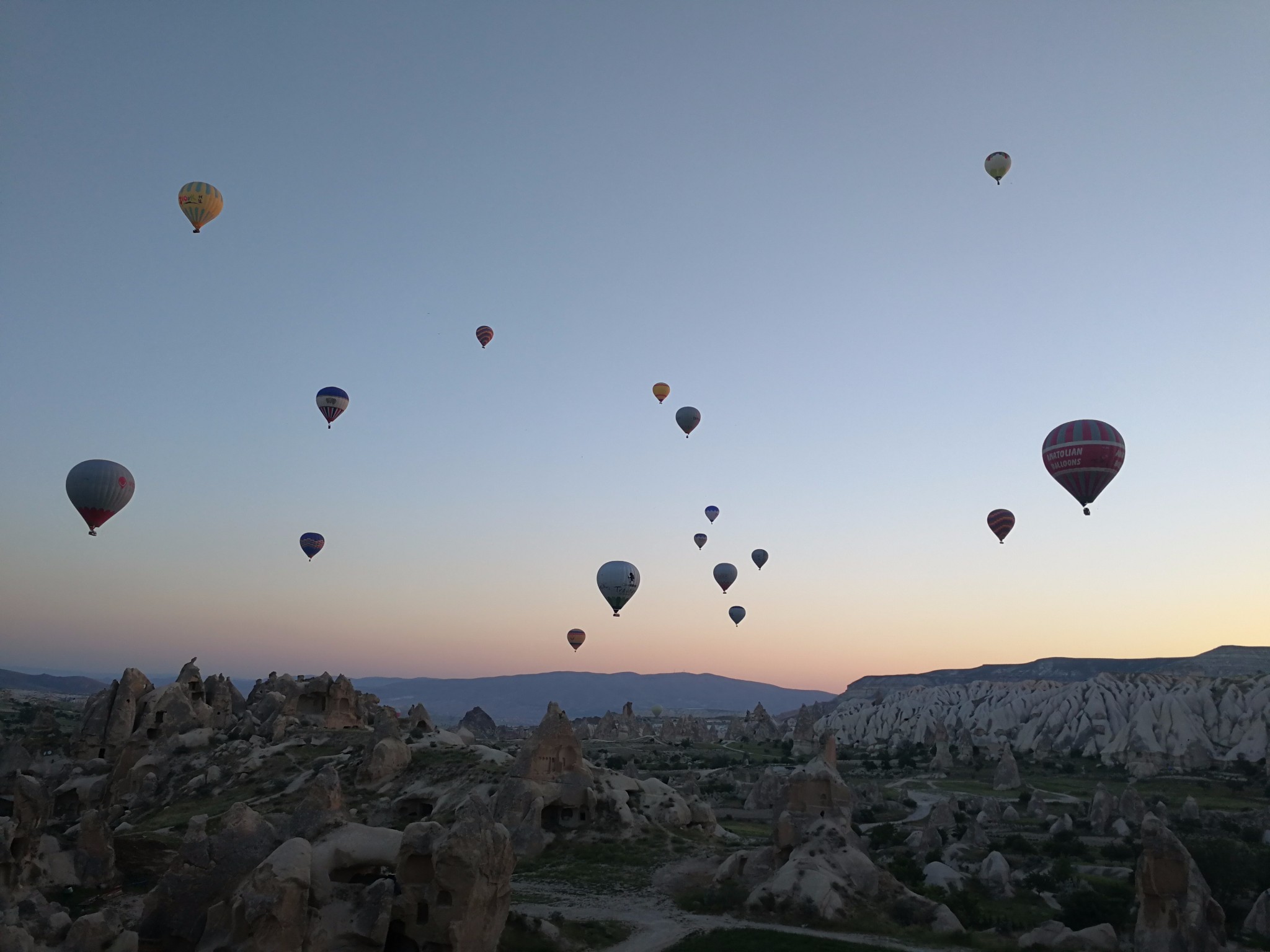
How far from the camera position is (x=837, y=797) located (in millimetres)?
31344

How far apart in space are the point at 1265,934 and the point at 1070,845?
16836mm

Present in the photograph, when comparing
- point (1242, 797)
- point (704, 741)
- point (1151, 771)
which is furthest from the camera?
point (704, 741)

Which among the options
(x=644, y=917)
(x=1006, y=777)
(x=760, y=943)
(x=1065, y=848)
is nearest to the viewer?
(x=760, y=943)

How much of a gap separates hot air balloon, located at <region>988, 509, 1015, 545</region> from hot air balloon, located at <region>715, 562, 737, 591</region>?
21.4 m

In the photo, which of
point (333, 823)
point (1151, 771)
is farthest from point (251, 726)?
point (1151, 771)

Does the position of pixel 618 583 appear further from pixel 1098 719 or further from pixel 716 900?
pixel 1098 719

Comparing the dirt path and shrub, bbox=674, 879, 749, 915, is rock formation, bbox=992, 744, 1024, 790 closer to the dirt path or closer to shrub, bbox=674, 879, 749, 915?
shrub, bbox=674, 879, 749, 915

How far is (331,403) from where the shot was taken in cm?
5112

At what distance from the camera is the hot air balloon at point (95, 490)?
41.8m

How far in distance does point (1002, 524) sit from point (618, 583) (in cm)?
2427

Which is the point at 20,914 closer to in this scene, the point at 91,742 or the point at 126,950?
the point at 126,950

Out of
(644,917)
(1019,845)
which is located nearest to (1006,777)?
(1019,845)

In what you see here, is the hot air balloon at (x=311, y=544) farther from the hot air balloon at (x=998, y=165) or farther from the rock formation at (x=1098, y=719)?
the rock formation at (x=1098, y=719)

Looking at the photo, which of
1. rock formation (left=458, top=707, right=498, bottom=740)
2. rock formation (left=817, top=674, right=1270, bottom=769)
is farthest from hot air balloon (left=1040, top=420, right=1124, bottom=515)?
rock formation (left=458, top=707, right=498, bottom=740)
